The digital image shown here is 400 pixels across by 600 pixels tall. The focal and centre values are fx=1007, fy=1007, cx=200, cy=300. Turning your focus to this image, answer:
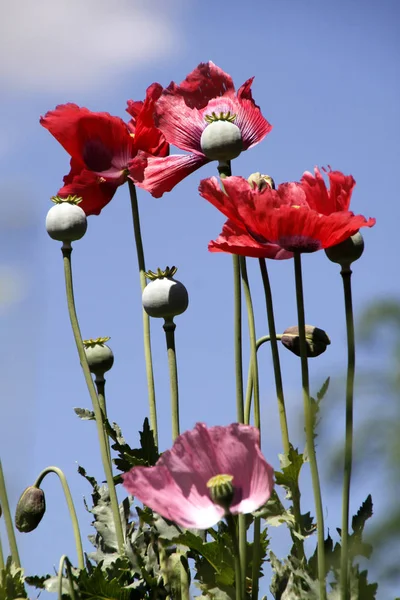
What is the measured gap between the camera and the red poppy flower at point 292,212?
1172 mm

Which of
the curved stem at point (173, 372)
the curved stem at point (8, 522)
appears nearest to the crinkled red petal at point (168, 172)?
the curved stem at point (173, 372)

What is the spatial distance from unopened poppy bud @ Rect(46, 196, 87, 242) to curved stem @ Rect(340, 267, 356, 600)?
0.40 metres

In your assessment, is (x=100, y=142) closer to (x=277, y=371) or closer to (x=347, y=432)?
(x=277, y=371)

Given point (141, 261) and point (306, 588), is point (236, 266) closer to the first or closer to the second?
point (141, 261)

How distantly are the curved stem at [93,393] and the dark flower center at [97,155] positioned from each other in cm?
26

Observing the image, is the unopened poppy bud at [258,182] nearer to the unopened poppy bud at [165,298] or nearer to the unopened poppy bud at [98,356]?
the unopened poppy bud at [165,298]

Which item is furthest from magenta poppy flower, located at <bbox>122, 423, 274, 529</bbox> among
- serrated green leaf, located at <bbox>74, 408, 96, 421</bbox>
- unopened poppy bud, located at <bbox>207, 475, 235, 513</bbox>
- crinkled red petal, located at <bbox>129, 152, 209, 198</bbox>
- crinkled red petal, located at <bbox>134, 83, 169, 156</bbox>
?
crinkled red petal, located at <bbox>134, 83, 169, 156</bbox>

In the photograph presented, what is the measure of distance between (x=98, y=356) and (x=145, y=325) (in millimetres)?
89

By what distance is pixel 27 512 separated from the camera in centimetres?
141

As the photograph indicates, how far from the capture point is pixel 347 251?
3.97 feet

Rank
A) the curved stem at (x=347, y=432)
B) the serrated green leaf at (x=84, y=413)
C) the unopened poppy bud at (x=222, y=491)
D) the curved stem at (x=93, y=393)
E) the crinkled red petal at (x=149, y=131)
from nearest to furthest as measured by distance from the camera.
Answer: the unopened poppy bud at (x=222, y=491)
the curved stem at (x=347, y=432)
the curved stem at (x=93, y=393)
the serrated green leaf at (x=84, y=413)
the crinkled red petal at (x=149, y=131)

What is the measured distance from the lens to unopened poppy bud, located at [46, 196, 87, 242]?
1.40 m

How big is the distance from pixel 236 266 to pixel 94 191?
454 mm

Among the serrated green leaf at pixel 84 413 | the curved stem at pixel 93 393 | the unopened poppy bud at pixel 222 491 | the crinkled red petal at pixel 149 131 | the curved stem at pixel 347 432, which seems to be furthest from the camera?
the crinkled red petal at pixel 149 131
